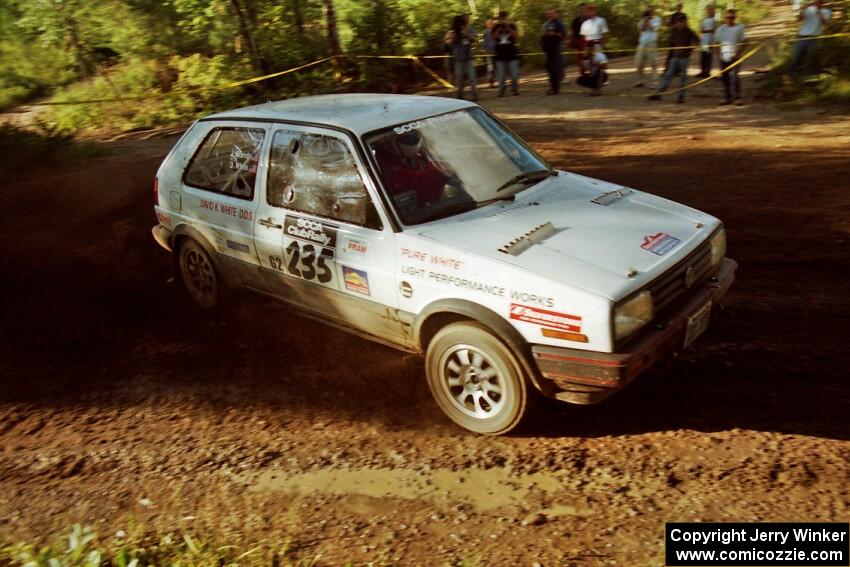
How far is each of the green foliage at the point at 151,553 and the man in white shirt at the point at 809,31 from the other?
41.3 feet

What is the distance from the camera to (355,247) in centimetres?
434

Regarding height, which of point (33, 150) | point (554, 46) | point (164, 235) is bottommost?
point (33, 150)

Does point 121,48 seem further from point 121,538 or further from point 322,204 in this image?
point 121,538

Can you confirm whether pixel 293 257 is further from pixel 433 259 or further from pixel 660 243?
pixel 660 243

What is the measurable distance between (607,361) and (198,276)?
3847 mm

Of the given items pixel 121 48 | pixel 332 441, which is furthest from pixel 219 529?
pixel 121 48

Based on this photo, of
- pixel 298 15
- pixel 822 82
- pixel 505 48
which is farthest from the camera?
pixel 298 15

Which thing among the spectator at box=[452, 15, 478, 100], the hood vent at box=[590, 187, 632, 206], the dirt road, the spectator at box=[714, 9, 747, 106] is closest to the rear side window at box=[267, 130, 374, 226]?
the dirt road

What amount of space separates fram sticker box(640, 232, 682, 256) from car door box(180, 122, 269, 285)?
2670mm

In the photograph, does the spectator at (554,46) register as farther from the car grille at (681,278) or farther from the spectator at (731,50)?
the car grille at (681,278)

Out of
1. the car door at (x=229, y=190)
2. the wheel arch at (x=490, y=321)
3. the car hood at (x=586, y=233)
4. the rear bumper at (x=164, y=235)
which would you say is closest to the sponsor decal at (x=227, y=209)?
the car door at (x=229, y=190)

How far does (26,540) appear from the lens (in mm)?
3576

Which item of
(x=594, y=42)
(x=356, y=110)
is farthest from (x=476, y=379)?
(x=594, y=42)

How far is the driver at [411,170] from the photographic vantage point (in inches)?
169
